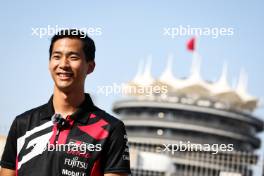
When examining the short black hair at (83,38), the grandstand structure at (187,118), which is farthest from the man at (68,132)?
the grandstand structure at (187,118)

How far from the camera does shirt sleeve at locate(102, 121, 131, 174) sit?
93.8 inches

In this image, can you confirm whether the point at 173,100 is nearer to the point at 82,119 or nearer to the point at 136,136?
the point at 136,136

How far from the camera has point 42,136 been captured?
Result: 2477 millimetres

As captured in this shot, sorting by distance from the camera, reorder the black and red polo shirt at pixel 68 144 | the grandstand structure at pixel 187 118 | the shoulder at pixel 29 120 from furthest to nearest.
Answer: the grandstand structure at pixel 187 118
the shoulder at pixel 29 120
the black and red polo shirt at pixel 68 144

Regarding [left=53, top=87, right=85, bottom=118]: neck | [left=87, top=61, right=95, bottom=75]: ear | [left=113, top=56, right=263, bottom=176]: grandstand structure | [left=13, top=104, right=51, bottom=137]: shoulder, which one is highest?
[left=113, top=56, right=263, bottom=176]: grandstand structure

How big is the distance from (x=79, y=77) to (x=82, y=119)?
18 centimetres

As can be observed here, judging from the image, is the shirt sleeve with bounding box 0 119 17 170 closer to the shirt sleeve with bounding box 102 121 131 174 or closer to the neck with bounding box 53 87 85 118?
the neck with bounding box 53 87 85 118

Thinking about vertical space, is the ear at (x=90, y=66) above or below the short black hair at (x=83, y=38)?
below

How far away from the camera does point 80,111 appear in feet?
8.05

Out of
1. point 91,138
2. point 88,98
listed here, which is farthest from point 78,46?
point 91,138

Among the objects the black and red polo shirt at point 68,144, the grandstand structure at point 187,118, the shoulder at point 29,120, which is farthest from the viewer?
the grandstand structure at point 187,118

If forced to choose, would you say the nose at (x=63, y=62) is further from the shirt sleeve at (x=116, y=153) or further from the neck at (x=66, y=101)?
the shirt sleeve at (x=116, y=153)

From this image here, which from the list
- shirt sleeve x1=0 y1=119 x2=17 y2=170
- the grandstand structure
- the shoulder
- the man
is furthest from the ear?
the grandstand structure

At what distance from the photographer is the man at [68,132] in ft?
7.80
